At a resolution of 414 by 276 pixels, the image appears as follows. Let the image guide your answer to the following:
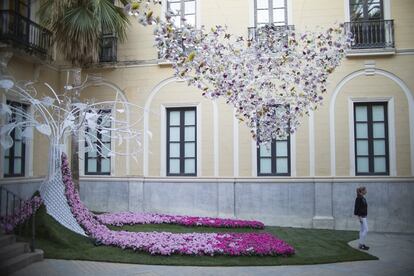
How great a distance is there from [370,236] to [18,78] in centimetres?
1202

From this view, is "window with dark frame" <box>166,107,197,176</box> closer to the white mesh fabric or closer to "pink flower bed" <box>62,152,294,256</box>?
"pink flower bed" <box>62,152,294,256</box>

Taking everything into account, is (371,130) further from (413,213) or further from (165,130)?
(165,130)

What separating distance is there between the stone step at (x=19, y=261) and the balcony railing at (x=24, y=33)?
654cm

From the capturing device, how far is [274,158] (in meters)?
15.0

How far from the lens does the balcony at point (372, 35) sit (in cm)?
1430

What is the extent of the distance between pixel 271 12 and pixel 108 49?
611 cm

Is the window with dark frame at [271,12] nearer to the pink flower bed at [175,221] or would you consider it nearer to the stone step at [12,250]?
the pink flower bed at [175,221]

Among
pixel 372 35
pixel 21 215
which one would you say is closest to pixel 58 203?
pixel 21 215

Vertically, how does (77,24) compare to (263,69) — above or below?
above

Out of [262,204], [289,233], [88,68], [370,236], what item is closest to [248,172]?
[262,204]

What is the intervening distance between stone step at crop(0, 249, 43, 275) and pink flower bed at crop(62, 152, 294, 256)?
1751 mm

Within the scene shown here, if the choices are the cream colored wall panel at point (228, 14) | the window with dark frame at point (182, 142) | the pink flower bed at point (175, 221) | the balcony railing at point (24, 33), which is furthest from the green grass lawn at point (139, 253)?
the cream colored wall panel at point (228, 14)

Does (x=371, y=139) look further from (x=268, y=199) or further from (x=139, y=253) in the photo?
(x=139, y=253)

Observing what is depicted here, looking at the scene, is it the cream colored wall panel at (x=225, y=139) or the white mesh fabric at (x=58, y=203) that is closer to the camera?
the white mesh fabric at (x=58, y=203)
